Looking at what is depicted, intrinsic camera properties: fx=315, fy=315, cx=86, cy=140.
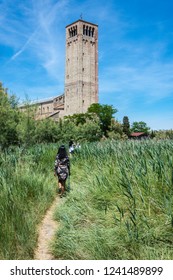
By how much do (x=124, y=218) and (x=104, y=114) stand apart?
196 ft

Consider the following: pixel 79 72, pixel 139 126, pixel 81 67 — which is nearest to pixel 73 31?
pixel 81 67

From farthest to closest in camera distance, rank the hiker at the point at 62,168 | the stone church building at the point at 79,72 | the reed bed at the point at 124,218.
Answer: the stone church building at the point at 79,72 → the hiker at the point at 62,168 → the reed bed at the point at 124,218

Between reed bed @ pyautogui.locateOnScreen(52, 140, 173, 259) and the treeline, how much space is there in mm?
7185

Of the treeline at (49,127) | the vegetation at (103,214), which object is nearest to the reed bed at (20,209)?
the vegetation at (103,214)

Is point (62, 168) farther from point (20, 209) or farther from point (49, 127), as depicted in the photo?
point (49, 127)

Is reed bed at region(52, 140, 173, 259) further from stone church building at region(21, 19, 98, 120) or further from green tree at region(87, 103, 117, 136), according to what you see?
stone church building at region(21, 19, 98, 120)

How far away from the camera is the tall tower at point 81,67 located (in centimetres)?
8344

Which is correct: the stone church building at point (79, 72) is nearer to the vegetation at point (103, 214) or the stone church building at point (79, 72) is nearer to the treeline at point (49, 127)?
the treeline at point (49, 127)

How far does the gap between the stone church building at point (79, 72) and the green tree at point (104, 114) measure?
16313 mm

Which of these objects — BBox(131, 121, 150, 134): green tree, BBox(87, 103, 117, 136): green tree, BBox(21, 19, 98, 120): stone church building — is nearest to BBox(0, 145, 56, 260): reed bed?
BBox(87, 103, 117, 136): green tree

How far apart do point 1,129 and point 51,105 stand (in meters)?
69.4

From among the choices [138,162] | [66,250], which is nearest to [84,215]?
[66,250]

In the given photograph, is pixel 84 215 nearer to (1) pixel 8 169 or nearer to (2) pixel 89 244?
(2) pixel 89 244

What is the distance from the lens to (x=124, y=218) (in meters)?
4.90
